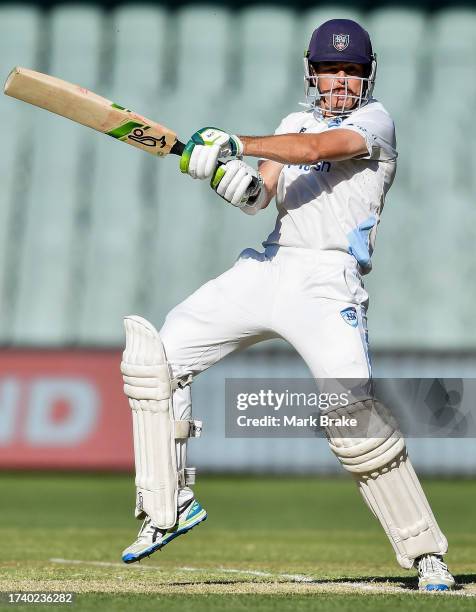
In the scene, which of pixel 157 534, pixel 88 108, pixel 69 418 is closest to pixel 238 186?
pixel 88 108

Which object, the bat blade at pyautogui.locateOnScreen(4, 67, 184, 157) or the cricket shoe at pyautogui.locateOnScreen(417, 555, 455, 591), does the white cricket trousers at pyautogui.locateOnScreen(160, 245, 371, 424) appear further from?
the cricket shoe at pyautogui.locateOnScreen(417, 555, 455, 591)

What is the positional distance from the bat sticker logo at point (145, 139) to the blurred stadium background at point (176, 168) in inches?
288

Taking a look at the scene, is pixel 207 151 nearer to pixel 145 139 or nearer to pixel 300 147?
pixel 300 147

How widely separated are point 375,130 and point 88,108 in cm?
84

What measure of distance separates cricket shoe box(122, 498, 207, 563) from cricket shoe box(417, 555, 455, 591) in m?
0.64

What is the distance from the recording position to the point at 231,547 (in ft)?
17.8

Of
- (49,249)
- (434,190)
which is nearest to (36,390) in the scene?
(49,249)

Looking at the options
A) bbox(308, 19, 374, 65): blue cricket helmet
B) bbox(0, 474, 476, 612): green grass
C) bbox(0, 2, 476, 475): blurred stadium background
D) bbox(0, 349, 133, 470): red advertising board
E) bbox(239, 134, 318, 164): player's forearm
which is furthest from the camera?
bbox(0, 2, 476, 475): blurred stadium background

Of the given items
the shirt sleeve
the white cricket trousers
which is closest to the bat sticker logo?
the white cricket trousers

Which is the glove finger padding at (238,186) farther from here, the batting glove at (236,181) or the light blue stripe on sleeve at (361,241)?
the light blue stripe on sleeve at (361,241)

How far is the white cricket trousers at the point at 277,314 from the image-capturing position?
3.49 metres

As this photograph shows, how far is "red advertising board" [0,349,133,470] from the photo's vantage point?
8.97m

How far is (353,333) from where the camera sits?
3.48 m

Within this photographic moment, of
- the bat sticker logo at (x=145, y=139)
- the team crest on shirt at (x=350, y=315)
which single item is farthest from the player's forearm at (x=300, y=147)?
the team crest on shirt at (x=350, y=315)
